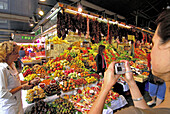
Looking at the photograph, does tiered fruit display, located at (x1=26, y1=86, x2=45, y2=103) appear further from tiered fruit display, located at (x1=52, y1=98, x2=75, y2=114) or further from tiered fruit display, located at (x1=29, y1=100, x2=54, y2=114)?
tiered fruit display, located at (x1=52, y1=98, x2=75, y2=114)

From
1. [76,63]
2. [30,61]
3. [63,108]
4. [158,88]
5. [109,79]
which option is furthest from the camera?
[30,61]

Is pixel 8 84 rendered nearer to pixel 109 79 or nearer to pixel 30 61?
pixel 109 79

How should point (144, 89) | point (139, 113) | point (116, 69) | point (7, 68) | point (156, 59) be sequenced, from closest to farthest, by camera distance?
point (139, 113), point (156, 59), point (116, 69), point (7, 68), point (144, 89)

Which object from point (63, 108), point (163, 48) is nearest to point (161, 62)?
point (163, 48)

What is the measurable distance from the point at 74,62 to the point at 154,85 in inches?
135

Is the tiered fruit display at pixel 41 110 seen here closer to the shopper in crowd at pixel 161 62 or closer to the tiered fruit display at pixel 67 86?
the tiered fruit display at pixel 67 86

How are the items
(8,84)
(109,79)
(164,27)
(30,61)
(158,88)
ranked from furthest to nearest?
(30,61)
(158,88)
(8,84)
(109,79)
(164,27)

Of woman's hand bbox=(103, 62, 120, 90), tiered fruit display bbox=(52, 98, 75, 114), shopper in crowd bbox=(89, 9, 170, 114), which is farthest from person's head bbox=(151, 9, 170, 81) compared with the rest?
tiered fruit display bbox=(52, 98, 75, 114)

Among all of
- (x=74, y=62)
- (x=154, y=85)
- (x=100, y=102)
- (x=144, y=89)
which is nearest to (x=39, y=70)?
(x=74, y=62)

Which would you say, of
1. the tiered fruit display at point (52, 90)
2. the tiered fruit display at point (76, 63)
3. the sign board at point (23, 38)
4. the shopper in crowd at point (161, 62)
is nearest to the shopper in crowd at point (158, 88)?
the tiered fruit display at point (76, 63)

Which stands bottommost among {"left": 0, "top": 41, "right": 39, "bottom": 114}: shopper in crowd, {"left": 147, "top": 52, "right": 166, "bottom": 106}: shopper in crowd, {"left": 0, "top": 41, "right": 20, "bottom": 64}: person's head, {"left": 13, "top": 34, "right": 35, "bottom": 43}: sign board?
{"left": 147, "top": 52, "right": 166, "bottom": 106}: shopper in crowd

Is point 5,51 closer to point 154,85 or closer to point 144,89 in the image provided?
point 154,85

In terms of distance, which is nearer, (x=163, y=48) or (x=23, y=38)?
(x=163, y=48)

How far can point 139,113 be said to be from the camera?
0.46 meters
